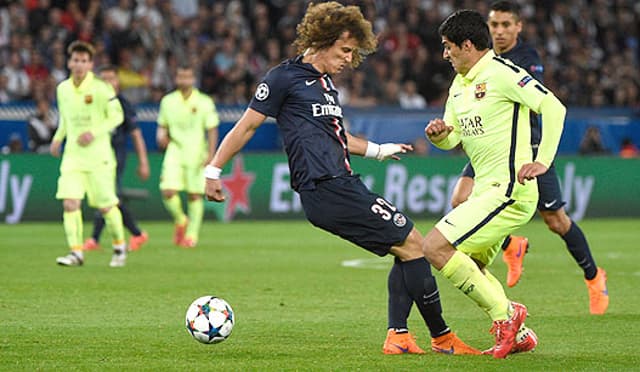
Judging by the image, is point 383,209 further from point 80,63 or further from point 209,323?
point 80,63

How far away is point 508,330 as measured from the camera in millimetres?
7625

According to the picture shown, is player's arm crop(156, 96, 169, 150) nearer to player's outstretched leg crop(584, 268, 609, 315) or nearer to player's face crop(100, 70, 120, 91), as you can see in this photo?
player's face crop(100, 70, 120, 91)

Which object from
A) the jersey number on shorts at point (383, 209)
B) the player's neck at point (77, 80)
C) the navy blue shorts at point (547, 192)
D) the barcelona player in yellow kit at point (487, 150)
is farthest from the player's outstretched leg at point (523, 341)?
the player's neck at point (77, 80)

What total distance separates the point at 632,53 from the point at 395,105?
7.58 m

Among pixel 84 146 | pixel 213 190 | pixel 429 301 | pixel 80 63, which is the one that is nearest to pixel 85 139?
pixel 84 146

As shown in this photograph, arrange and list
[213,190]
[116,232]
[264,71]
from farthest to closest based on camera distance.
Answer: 1. [264,71]
2. [116,232]
3. [213,190]

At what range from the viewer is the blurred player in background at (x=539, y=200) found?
10281mm

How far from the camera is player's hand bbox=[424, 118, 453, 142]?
8070 mm

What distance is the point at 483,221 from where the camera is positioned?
7.94 meters

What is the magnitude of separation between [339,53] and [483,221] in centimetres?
139

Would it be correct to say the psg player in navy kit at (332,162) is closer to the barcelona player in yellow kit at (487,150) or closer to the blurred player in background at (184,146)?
the barcelona player in yellow kit at (487,150)

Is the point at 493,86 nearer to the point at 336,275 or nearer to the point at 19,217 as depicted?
the point at 336,275

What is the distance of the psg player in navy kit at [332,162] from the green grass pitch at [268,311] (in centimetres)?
34

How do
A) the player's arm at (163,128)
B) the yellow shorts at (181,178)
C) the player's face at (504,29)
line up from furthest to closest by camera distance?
1. the player's arm at (163,128)
2. the yellow shorts at (181,178)
3. the player's face at (504,29)
